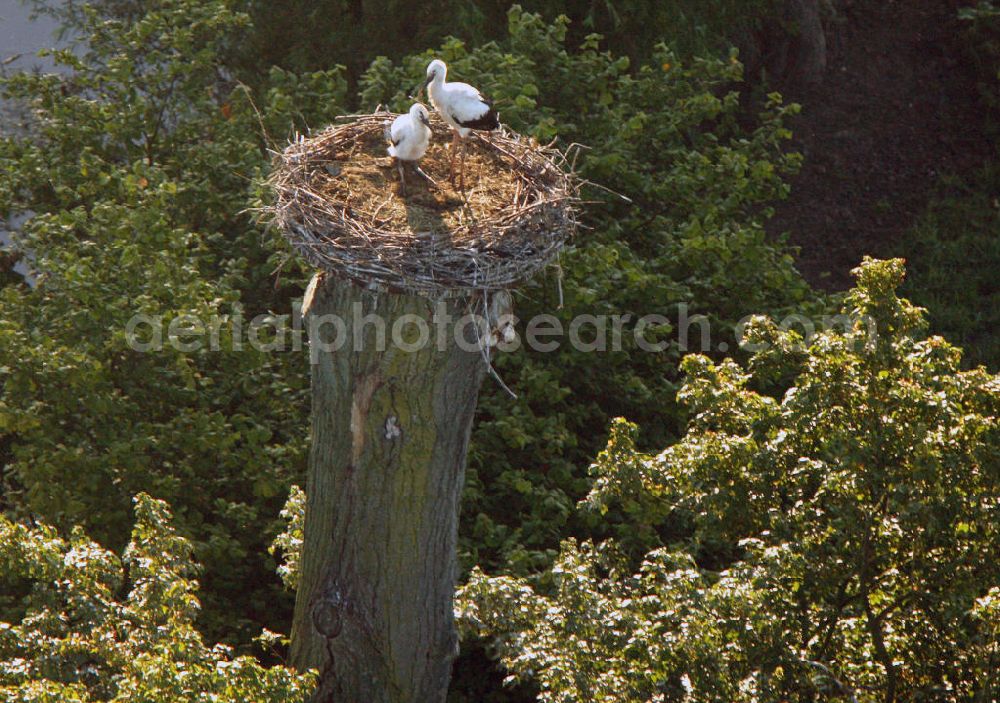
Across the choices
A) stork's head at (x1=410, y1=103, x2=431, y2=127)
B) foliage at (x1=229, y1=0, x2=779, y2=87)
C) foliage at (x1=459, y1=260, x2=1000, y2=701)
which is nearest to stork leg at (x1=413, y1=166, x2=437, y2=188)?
stork's head at (x1=410, y1=103, x2=431, y2=127)

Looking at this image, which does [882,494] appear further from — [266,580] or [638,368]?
[266,580]

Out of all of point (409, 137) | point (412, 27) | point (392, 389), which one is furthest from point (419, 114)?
point (412, 27)

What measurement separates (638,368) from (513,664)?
3092mm

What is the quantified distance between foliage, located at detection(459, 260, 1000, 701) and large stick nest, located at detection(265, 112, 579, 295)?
44.5 inches

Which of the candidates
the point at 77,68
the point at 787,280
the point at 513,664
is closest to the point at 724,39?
the point at 787,280

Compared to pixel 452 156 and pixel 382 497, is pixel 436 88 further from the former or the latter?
pixel 382 497

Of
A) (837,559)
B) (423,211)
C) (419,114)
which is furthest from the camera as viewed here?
(419,114)

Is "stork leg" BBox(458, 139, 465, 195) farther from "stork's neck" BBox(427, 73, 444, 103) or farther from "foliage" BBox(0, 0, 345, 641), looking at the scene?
"foliage" BBox(0, 0, 345, 641)

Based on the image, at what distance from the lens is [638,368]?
24.1ft

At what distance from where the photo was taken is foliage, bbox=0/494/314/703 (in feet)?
12.1

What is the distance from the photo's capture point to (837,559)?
13.5ft

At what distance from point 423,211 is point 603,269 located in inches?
83.4

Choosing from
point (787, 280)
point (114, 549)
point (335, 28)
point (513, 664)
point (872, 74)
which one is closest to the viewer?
point (513, 664)

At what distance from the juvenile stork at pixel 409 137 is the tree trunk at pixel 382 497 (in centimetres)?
87
